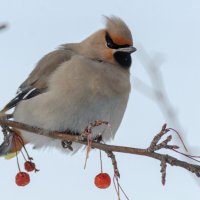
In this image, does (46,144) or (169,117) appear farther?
(169,117)

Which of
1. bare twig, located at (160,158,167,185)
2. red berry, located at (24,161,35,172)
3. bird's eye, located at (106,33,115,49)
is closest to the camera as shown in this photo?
bare twig, located at (160,158,167,185)

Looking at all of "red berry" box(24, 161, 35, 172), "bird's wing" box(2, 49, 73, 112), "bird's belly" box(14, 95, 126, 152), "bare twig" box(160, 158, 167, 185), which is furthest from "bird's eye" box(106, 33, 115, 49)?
"bare twig" box(160, 158, 167, 185)

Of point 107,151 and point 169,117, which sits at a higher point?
point 107,151

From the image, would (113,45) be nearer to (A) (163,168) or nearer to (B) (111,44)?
(B) (111,44)

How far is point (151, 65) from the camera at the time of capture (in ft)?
18.9

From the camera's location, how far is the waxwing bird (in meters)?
3.80

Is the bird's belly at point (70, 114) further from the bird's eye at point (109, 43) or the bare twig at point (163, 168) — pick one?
the bare twig at point (163, 168)

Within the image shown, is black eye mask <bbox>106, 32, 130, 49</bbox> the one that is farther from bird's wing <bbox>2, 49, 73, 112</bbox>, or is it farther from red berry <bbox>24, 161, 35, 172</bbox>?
red berry <bbox>24, 161, 35, 172</bbox>

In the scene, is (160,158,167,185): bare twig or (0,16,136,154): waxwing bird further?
(0,16,136,154): waxwing bird

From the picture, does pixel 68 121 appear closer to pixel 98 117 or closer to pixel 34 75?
pixel 98 117

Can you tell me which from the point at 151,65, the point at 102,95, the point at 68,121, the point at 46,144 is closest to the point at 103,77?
the point at 102,95

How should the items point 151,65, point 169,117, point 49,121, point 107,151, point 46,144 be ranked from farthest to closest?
point 151,65 < point 169,117 < point 46,144 < point 49,121 < point 107,151

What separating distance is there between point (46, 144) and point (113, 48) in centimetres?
94

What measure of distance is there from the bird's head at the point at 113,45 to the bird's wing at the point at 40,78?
199 mm
